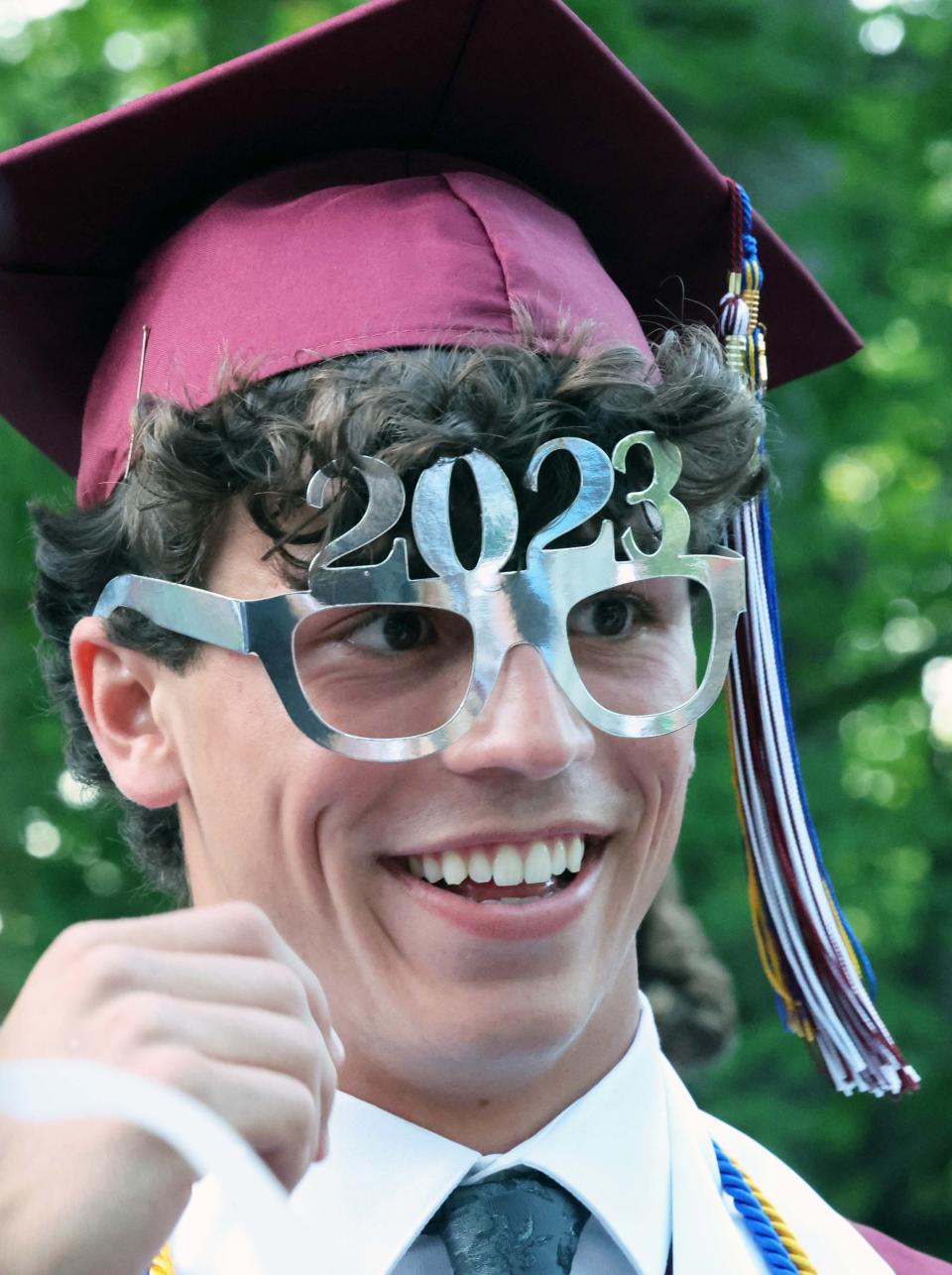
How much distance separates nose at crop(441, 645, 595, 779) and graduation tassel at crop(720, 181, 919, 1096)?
615mm

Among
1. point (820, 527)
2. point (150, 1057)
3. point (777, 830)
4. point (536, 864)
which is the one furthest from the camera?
point (820, 527)

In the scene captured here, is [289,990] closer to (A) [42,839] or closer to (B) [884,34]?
(A) [42,839]

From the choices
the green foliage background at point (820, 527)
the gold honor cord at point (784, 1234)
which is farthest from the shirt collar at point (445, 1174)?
the green foliage background at point (820, 527)

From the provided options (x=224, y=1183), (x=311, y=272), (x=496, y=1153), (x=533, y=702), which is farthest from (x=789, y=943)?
(x=224, y=1183)

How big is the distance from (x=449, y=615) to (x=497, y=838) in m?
0.27

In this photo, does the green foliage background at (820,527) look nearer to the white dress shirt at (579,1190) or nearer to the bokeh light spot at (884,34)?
the bokeh light spot at (884,34)

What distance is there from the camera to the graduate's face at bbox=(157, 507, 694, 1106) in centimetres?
192

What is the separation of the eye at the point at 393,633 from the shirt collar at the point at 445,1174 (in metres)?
0.54

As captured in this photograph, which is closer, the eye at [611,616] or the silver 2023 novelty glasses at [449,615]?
the silver 2023 novelty glasses at [449,615]

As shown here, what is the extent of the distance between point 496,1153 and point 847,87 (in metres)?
4.96

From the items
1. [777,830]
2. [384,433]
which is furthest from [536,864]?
[777,830]

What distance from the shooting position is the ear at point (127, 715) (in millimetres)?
2145

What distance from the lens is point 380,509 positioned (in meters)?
1.91

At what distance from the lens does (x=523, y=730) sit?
1862 millimetres
